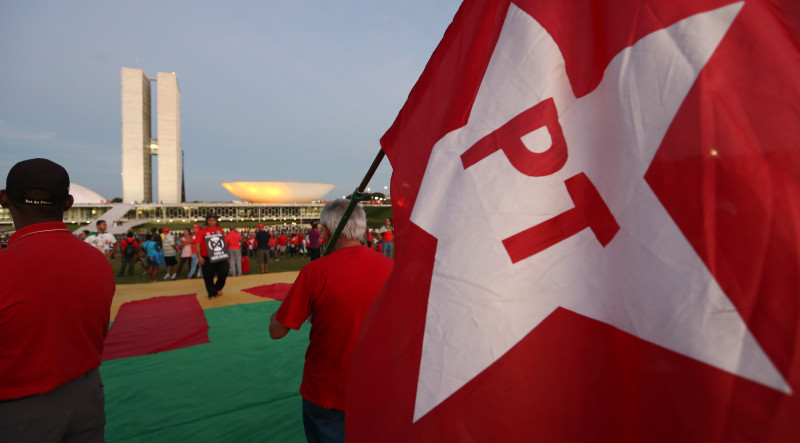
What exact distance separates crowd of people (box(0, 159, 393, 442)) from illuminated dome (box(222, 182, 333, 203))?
2328 inches

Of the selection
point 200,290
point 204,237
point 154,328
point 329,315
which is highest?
point 329,315

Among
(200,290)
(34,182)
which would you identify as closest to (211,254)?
(200,290)

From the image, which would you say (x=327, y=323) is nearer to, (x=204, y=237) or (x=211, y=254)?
(x=211, y=254)

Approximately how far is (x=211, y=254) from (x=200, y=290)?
1.62 metres

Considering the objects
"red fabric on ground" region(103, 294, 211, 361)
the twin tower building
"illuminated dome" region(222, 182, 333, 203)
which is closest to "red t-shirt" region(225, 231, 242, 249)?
"red fabric on ground" region(103, 294, 211, 361)

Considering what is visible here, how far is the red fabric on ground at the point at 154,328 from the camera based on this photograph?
4314 millimetres

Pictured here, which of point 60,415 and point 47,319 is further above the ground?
point 47,319

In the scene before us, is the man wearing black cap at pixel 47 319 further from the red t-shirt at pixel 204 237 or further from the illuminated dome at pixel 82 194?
the illuminated dome at pixel 82 194

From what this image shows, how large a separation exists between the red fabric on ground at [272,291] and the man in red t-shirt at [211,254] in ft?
2.67

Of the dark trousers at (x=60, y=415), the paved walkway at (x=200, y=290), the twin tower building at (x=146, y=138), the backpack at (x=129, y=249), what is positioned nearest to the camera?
the dark trousers at (x=60, y=415)

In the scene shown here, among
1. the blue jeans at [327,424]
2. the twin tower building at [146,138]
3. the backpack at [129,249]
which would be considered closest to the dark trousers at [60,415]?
the blue jeans at [327,424]

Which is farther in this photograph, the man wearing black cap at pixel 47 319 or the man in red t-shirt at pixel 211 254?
the man in red t-shirt at pixel 211 254

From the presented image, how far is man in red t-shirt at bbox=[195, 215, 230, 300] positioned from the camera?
677 cm

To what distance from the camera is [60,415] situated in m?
1.32
